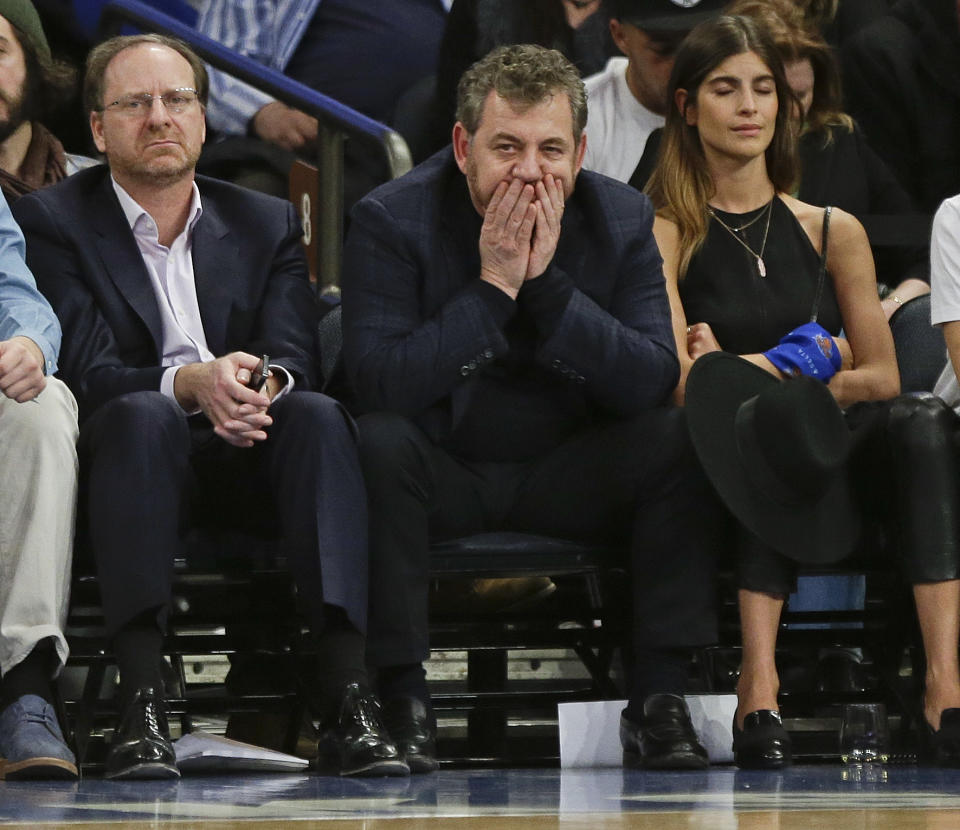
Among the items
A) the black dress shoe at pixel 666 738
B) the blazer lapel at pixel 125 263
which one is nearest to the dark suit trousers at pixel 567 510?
the black dress shoe at pixel 666 738

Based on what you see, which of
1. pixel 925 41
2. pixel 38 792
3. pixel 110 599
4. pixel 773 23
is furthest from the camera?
pixel 925 41

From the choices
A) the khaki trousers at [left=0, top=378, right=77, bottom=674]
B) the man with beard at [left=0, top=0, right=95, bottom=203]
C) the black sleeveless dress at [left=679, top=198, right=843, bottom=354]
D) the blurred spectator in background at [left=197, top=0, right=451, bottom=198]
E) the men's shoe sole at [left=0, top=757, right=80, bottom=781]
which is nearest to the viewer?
the men's shoe sole at [left=0, top=757, right=80, bottom=781]

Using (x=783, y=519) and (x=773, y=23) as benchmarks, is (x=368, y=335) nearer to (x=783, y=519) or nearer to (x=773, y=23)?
(x=783, y=519)

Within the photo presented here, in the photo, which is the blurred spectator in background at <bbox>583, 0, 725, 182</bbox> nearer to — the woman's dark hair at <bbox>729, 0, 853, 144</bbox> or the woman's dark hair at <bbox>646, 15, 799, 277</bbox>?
the woman's dark hair at <bbox>729, 0, 853, 144</bbox>

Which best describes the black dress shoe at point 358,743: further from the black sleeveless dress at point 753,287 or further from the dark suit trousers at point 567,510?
the black sleeveless dress at point 753,287

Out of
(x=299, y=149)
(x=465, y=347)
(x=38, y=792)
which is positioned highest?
(x=299, y=149)

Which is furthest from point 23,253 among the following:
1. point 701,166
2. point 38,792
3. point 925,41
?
point 925,41

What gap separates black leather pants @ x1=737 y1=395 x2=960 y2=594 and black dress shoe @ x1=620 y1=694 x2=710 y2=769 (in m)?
0.26

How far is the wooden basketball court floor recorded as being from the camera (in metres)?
1.75

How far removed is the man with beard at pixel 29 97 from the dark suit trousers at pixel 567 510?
1.31 meters

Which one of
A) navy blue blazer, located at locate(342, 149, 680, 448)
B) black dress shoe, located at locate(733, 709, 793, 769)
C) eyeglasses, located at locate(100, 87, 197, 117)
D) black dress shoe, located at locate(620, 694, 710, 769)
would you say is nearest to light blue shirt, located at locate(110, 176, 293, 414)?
eyeglasses, located at locate(100, 87, 197, 117)

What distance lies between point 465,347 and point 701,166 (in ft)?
2.72

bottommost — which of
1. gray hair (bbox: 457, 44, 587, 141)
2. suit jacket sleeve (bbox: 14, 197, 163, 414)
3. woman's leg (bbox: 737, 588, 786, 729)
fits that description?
woman's leg (bbox: 737, 588, 786, 729)

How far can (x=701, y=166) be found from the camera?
3.27 m
